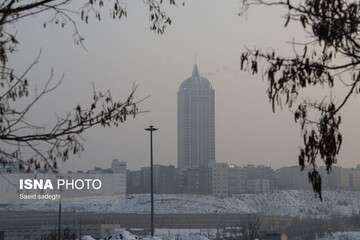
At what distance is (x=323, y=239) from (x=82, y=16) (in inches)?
3784

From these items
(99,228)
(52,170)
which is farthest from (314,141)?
(99,228)

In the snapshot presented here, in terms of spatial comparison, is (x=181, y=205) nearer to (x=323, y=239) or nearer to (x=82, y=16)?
(x=323, y=239)

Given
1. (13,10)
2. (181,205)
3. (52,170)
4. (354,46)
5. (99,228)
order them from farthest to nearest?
(181,205), (99,228), (52,170), (13,10), (354,46)

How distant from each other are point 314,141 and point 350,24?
901 mm

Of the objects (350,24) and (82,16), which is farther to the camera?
(82,16)

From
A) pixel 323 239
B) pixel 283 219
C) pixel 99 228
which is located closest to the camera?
pixel 323 239

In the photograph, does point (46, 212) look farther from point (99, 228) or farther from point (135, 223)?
point (99, 228)

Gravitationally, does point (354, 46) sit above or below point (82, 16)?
below

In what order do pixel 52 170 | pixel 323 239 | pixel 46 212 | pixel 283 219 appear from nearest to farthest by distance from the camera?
pixel 52 170 → pixel 323 239 → pixel 283 219 → pixel 46 212

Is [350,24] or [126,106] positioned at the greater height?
[350,24]

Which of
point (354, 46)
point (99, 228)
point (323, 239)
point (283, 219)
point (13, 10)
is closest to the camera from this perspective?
point (354, 46)

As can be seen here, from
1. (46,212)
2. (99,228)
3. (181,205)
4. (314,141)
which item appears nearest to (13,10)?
(314,141)

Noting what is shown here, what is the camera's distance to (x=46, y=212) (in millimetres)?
162625

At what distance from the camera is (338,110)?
5.50m
